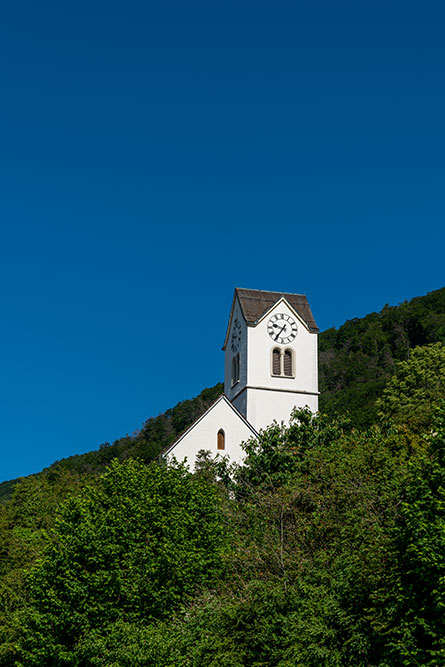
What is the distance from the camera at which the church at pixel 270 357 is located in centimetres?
4128

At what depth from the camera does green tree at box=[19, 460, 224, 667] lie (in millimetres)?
21750

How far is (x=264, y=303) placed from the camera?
4422 cm

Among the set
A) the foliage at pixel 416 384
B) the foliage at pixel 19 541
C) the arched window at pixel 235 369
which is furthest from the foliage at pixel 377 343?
the foliage at pixel 19 541

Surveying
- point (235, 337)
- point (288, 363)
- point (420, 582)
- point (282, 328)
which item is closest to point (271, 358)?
point (288, 363)

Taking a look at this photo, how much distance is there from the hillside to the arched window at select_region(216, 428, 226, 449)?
128 ft

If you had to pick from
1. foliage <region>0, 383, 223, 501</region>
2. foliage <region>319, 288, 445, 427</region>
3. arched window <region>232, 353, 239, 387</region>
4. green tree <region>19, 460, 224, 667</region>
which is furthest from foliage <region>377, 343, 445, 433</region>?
foliage <region>0, 383, 223, 501</region>

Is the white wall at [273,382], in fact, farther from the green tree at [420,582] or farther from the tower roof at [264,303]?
the green tree at [420,582]

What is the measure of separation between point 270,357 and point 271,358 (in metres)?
0.10

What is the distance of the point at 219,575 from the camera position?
22734mm

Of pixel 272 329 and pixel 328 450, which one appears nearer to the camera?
pixel 328 450

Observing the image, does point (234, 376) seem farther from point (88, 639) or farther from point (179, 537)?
point (88, 639)

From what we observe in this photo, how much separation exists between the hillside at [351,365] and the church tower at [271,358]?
32.0 m

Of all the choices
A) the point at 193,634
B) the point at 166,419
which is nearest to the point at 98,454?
the point at 166,419

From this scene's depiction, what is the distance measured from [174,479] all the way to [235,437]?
11946 millimetres
